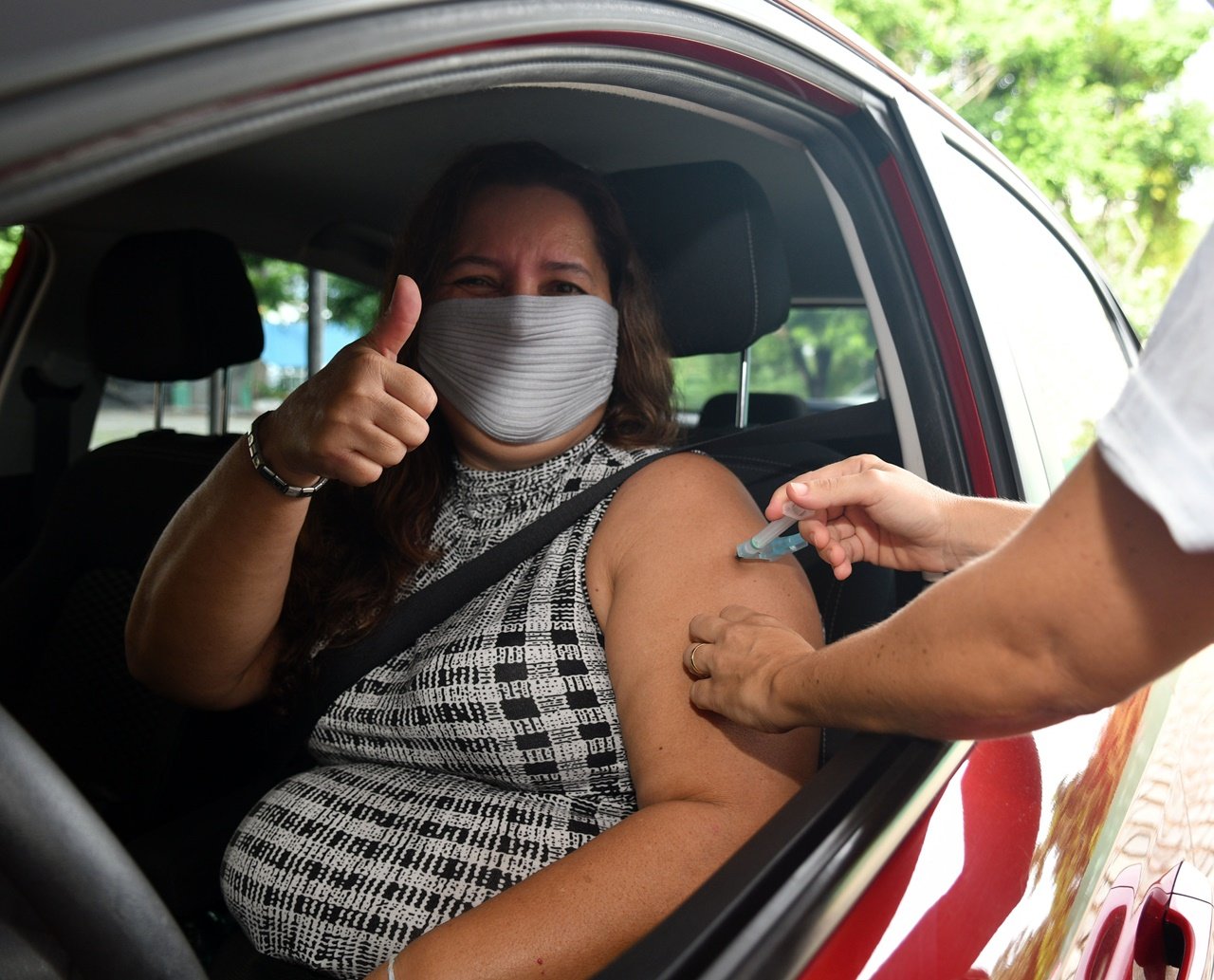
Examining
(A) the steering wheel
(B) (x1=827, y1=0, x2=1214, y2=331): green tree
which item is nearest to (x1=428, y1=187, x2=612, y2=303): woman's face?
(A) the steering wheel

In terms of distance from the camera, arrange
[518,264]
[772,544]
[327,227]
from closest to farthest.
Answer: [772,544] < [518,264] < [327,227]

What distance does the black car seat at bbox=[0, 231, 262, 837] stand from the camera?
234cm

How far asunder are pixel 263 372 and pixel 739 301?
8.97 ft

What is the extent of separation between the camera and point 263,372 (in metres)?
4.37

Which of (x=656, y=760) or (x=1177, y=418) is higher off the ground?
(x=1177, y=418)

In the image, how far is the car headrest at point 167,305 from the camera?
2723 millimetres

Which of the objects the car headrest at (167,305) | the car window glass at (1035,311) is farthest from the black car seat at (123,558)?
the car window glass at (1035,311)

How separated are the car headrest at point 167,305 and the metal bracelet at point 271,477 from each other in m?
1.37

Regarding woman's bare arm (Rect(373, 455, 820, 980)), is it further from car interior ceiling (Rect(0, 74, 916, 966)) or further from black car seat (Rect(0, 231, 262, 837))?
black car seat (Rect(0, 231, 262, 837))

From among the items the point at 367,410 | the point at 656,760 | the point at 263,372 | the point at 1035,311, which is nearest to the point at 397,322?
the point at 367,410

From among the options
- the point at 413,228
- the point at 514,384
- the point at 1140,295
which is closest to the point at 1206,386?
the point at 514,384

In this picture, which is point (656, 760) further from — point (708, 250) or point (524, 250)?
point (708, 250)

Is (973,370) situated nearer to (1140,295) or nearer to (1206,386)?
(1206,386)

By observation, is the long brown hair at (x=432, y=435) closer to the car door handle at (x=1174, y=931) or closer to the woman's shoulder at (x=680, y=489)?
the woman's shoulder at (x=680, y=489)
